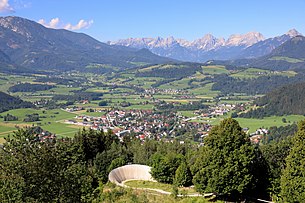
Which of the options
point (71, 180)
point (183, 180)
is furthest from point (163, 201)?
point (71, 180)

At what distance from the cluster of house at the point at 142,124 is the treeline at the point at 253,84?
227ft

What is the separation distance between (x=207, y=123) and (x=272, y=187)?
60.2m

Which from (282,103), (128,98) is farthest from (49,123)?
(282,103)

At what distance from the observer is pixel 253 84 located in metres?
165

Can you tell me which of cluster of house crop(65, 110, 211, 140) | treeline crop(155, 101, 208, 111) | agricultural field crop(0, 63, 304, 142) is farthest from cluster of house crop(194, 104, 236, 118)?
cluster of house crop(65, 110, 211, 140)

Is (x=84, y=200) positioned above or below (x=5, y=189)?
below

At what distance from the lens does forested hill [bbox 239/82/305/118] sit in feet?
306

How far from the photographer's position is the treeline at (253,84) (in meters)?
158

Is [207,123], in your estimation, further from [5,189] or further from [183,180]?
[5,189]

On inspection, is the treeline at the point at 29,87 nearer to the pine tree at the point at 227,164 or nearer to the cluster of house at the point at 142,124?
the cluster of house at the point at 142,124

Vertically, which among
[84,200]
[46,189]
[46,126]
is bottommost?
[46,126]

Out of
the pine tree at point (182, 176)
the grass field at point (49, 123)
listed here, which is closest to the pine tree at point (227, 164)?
the pine tree at point (182, 176)

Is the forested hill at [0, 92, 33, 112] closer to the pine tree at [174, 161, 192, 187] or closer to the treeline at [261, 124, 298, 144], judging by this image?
the treeline at [261, 124, 298, 144]

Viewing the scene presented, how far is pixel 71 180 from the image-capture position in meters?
11.6
